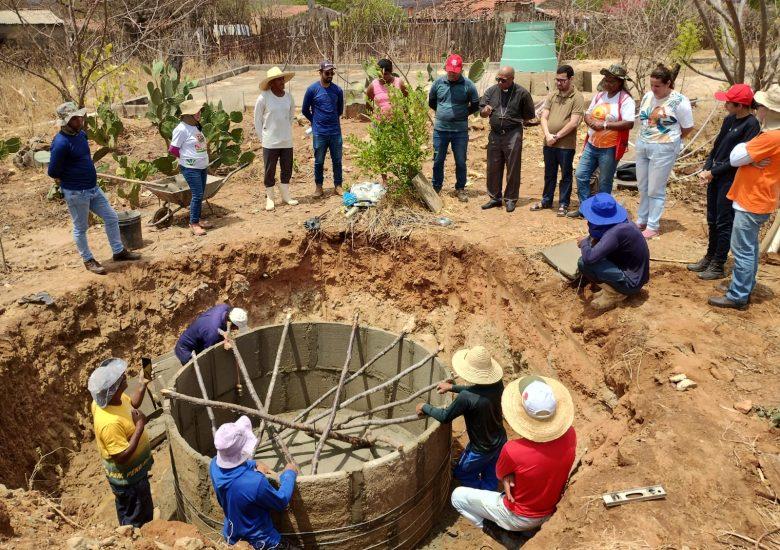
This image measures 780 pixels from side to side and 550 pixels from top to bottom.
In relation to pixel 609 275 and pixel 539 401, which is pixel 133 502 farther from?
pixel 609 275

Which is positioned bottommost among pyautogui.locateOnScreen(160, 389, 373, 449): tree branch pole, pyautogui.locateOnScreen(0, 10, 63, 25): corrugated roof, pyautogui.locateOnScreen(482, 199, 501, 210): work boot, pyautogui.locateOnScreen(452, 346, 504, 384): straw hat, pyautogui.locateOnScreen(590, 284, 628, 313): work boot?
pyautogui.locateOnScreen(160, 389, 373, 449): tree branch pole

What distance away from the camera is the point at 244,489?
4.12m

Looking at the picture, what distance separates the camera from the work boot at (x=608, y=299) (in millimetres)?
5883

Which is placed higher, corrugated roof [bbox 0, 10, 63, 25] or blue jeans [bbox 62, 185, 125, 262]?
corrugated roof [bbox 0, 10, 63, 25]

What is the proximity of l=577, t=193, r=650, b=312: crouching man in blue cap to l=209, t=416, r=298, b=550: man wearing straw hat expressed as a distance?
333 cm

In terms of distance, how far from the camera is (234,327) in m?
6.59

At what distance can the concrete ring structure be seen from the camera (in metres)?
4.89

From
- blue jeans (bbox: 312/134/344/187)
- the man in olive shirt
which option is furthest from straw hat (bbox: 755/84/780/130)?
blue jeans (bbox: 312/134/344/187)

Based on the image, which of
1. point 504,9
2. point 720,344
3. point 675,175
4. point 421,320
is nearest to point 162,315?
point 421,320

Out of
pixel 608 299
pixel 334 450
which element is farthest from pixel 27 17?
pixel 608 299

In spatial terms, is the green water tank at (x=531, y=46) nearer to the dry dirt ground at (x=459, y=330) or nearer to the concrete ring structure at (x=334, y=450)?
the dry dirt ground at (x=459, y=330)

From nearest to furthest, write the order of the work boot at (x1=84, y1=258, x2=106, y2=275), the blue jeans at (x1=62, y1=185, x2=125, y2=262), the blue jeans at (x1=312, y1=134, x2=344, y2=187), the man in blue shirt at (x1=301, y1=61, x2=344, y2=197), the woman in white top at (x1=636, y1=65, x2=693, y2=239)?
the woman in white top at (x1=636, y1=65, x2=693, y2=239) < the blue jeans at (x1=62, y1=185, x2=125, y2=262) < the work boot at (x1=84, y1=258, x2=106, y2=275) < the man in blue shirt at (x1=301, y1=61, x2=344, y2=197) < the blue jeans at (x1=312, y1=134, x2=344, y2=187)

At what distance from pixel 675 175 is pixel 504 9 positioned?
1524cm

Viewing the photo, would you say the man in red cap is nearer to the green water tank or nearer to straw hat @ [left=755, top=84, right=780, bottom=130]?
straw hat @ [left=755, top=84, right=780, bottom=130]
